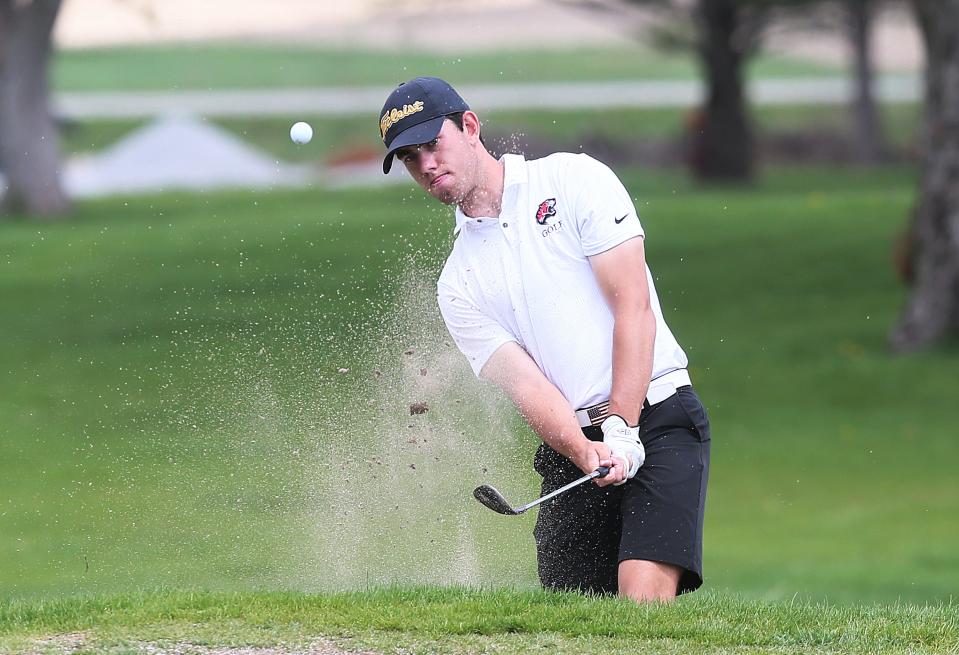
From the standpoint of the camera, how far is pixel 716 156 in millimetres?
32406

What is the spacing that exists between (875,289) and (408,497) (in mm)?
13661

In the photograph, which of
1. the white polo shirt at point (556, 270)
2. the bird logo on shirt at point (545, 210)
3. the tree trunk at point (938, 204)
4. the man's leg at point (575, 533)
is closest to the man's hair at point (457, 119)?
the white polo shirt at point (556, 270)

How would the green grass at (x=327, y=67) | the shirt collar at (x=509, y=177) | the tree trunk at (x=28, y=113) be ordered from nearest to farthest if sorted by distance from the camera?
the shirt collar at (x=509, y=177) → the tree trunk at (x=28, y=113) → the green grass at (x=327, y=67)

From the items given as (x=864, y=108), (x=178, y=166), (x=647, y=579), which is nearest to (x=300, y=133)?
(x=647, y=579)

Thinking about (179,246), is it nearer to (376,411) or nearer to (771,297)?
(771,297)

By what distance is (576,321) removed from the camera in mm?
5566

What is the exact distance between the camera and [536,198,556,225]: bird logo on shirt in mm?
5586

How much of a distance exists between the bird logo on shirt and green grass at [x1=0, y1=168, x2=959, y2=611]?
4.92ft

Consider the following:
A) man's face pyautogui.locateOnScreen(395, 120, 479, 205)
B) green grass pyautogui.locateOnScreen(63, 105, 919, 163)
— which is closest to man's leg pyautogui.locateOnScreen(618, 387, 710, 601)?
man's face pyautogui.locateOnScreen(395, 120, 479, 205)

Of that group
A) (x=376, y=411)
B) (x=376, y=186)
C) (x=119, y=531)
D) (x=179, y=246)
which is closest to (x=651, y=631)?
(x=376, y=411)

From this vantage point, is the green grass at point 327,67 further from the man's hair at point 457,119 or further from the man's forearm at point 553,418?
the man's forearm at point 553,418

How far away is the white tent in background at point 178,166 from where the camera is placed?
34.9 meters

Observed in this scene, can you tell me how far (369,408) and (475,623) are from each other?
79.4 inches

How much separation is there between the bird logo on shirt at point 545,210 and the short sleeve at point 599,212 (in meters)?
0.07
